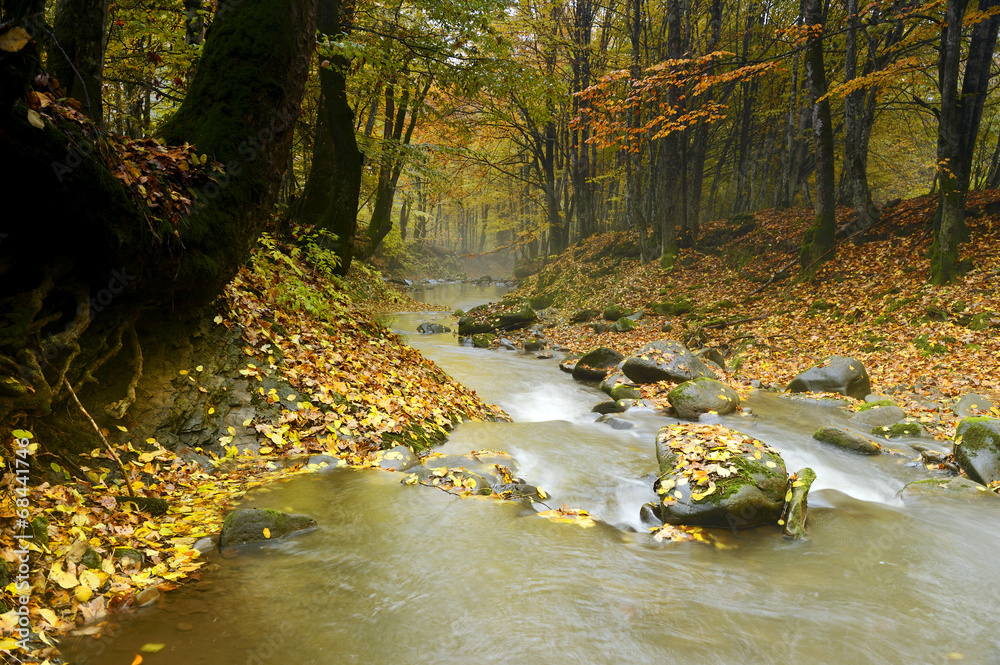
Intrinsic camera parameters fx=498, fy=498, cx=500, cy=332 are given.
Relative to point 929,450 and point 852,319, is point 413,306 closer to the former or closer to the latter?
point 852,319

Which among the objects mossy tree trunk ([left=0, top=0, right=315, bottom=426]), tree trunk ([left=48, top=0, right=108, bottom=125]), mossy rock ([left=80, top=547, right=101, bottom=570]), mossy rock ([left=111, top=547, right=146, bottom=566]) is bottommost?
mossy rock ([left=111, top=547, right=146, bottom=566])

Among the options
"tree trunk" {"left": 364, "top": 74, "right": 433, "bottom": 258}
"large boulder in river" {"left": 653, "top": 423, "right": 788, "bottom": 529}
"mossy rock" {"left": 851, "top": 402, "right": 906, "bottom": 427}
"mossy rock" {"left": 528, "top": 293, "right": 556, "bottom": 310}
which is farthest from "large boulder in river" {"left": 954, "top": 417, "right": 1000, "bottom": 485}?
"mossy rock" {"left": 528, "top": 293, "right": 556, "bottom": 310}

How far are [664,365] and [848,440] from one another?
11.9 feet

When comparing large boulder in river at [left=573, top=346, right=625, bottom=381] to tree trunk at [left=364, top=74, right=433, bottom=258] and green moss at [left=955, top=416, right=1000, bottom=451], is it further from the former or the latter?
tree trunk at [left=364, top=74, right=433, bottom=258]

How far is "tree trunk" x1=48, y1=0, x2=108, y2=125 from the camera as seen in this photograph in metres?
4.33

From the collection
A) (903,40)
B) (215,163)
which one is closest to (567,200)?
(903,40)

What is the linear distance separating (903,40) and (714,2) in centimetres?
564

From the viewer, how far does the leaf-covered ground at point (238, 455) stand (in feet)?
8.44

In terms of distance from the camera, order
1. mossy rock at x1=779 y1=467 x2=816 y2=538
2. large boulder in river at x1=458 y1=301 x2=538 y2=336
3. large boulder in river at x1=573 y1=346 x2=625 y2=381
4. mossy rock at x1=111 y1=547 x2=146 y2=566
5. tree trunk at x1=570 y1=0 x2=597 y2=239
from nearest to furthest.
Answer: mossy rock at x1=111 y1=547 x2=146 y2=566 < mossy rock at x1=779 y1=467 x2=816 y2=538 < large boulder in river at x1=573 y1=346 x2=625 y2=381 < large boulder in river at x1=458 y1=301 x2=538 y2=336 < tree trunk at x1=570 y1=0 x2=597 y2=239

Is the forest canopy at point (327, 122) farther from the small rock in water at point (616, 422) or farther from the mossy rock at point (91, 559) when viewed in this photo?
the small rock in water at point (616, 422)

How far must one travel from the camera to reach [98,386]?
390 centimetres

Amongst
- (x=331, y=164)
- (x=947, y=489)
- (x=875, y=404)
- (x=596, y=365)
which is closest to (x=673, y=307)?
(x=596, y=365)

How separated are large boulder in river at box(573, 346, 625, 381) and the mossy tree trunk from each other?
8220 mm

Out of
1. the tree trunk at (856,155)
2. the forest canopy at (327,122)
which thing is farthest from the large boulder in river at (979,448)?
the tree trunk at (856,155)
